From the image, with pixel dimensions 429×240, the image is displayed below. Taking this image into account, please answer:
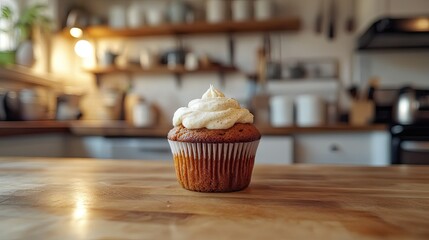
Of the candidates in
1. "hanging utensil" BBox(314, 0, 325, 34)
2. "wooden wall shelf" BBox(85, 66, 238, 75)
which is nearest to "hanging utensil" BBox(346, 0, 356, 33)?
"hanging utensil" BBox(314, 0, 325, 34)

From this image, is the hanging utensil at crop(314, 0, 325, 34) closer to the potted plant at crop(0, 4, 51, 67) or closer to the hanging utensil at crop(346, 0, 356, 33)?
the hanging utensil at crop(346, 0, 356, 33)

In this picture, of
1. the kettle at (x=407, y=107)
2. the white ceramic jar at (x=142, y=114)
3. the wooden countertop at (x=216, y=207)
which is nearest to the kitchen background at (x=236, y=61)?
the white ceramic jar at (x=142, y=114)

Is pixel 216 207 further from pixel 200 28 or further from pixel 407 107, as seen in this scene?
pixel 200 28

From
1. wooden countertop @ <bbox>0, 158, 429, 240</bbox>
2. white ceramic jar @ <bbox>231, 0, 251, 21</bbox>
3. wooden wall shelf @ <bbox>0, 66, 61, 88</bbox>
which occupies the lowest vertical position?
wooden countertop @ <bbox>0, 158, 429, 240</bbox>

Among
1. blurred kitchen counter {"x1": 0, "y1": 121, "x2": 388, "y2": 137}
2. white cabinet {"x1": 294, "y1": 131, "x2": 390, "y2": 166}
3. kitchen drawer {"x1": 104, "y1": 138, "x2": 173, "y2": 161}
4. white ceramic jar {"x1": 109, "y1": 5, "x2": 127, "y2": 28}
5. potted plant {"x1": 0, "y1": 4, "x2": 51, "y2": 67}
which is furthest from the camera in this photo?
white ceramic jar {"x1": 109, "y1": 5, "x2": 127, "y2": 28}

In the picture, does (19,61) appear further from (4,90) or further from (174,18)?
(174,18)

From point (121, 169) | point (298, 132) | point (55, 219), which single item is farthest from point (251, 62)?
point (55, 219)

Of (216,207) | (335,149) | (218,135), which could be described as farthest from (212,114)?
(335,149)
